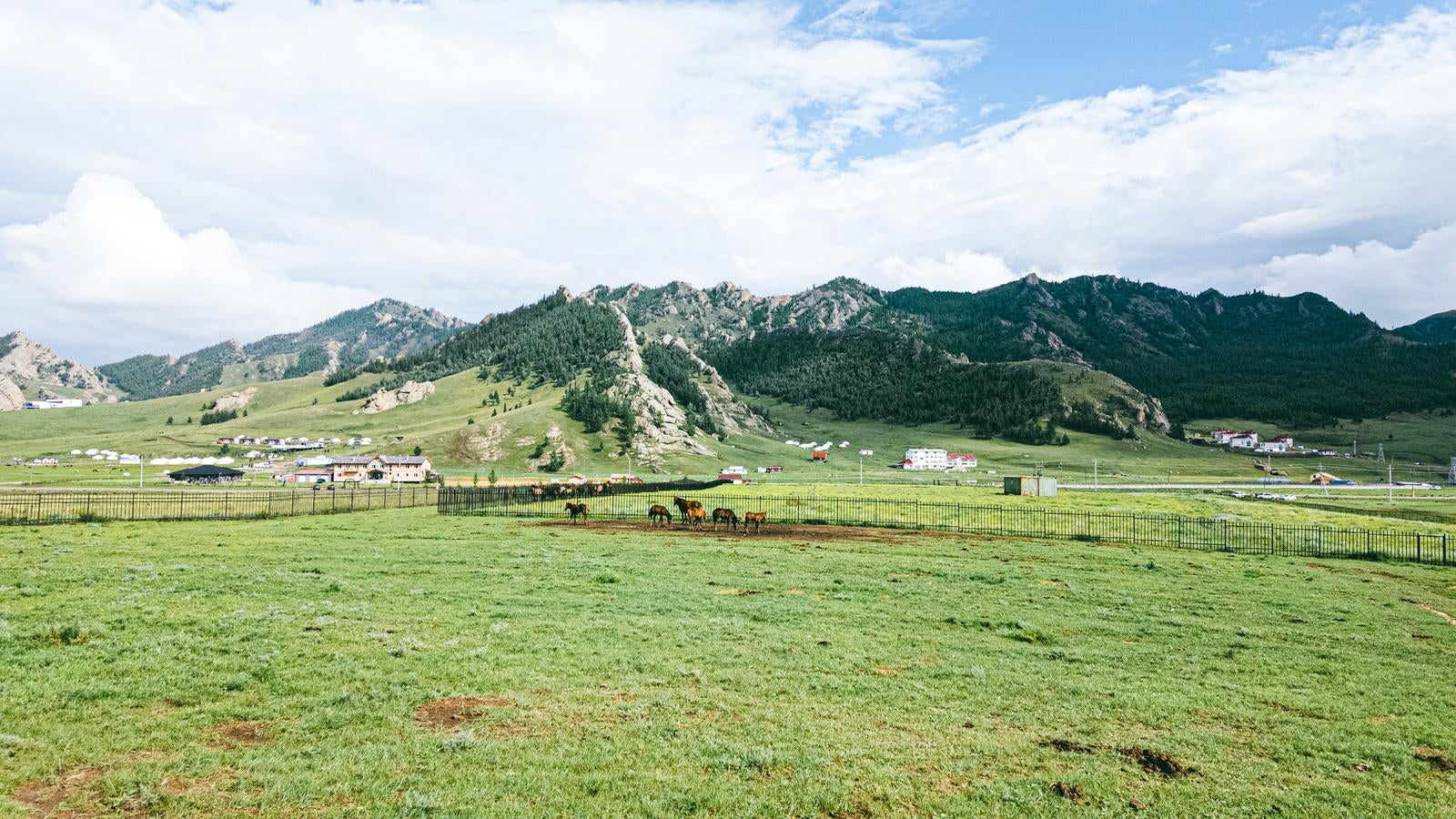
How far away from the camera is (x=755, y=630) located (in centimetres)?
1784

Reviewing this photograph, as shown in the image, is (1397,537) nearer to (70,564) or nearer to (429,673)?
(429,673)

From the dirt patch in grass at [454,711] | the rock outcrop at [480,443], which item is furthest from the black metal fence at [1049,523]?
the rock outcrop at [480,443]

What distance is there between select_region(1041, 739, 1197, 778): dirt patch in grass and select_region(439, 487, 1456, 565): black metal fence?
37.1 metres

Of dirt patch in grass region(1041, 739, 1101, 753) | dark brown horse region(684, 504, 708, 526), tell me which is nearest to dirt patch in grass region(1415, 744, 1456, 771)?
dirt patch in grass region(1041, 739, 1101, 753)

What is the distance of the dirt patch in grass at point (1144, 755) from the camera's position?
33.9ft

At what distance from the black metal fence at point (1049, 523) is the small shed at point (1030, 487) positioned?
23.5 metres

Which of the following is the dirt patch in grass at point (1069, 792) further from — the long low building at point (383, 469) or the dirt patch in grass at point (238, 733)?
the long low building at point (383, 469)

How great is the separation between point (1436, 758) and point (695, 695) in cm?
1169

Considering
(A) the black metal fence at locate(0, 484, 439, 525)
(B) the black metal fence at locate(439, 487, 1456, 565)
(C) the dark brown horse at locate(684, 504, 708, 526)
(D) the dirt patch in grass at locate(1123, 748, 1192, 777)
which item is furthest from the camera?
(C) the dark brown horse at locate(684, 504, 708, 526)

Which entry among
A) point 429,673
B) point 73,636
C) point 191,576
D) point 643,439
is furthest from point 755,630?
point 643,439

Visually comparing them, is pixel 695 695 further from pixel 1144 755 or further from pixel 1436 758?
pixel 1436 758

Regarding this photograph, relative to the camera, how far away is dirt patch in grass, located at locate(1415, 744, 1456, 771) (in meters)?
10.8

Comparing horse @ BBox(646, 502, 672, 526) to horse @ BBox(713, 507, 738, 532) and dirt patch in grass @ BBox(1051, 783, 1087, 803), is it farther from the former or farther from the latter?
dirt patch in grass @ BBox(1051, 783, 1087, 803)

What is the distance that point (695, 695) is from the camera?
12.7 meters
